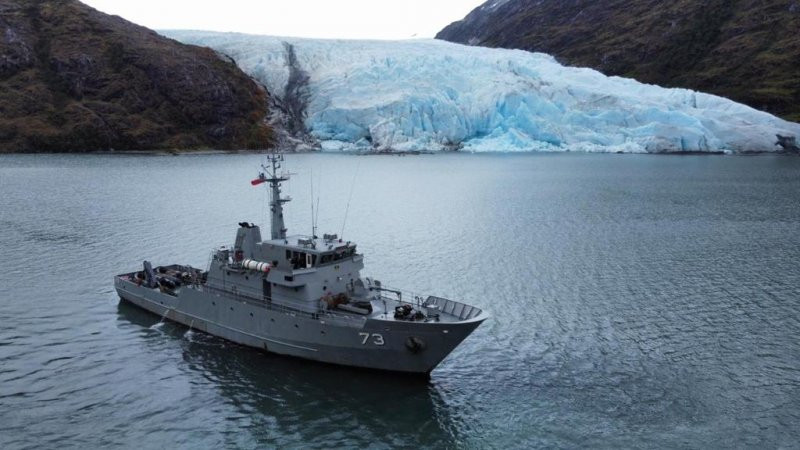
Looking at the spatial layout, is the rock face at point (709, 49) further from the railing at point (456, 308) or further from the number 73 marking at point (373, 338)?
the number 73 marking at point (373, 338)

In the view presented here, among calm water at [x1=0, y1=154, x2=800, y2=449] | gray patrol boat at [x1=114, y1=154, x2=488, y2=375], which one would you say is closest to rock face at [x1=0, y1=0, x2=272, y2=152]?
calm water at [x1=0, y1=154, x2=800, y2=449]

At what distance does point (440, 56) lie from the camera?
12712 centimetres

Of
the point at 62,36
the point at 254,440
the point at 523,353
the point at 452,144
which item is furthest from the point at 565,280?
the point at 62,36

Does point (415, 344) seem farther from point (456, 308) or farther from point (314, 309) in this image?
point (314, 309)

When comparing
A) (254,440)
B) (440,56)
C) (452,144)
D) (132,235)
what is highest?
(440,56)

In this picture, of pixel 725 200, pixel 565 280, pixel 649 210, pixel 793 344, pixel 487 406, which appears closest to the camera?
pixel 487 406

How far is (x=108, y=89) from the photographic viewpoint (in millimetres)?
121688

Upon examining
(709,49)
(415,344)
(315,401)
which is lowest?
(315,401)

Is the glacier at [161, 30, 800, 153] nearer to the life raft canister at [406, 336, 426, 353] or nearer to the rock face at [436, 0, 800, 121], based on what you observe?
the rock face at [436, 0, 800, 121]

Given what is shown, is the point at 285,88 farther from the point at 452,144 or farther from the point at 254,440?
the point at 254,440

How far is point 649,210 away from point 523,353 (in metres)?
42.1

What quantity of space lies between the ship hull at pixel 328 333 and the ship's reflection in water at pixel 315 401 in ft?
1.63

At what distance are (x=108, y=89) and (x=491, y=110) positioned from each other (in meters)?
74.5

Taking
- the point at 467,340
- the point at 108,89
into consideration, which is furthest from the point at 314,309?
the point at 108,89
